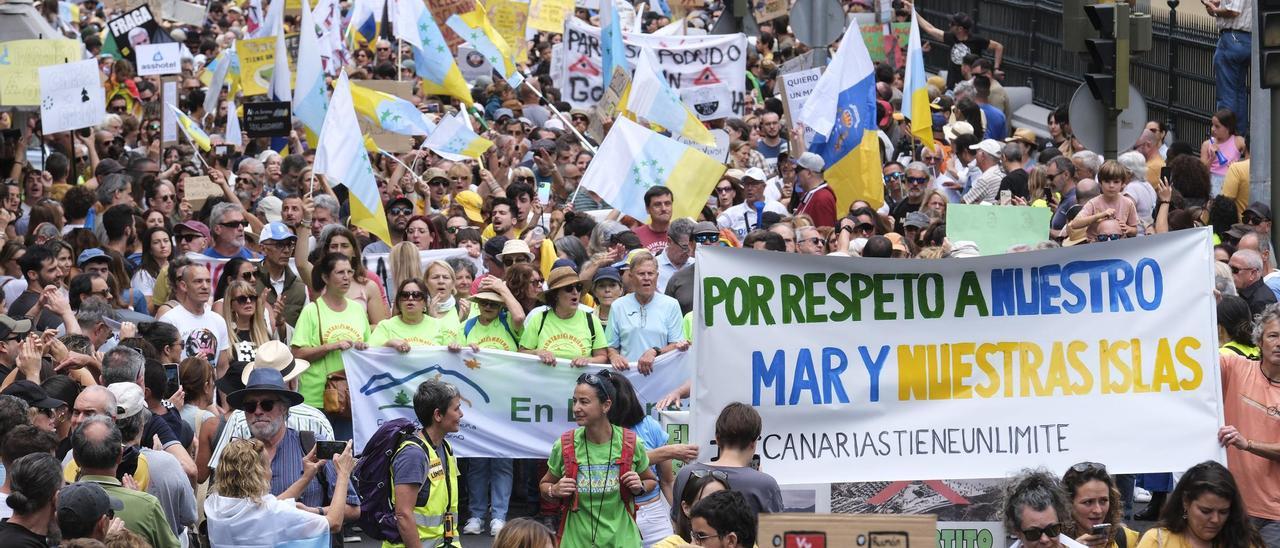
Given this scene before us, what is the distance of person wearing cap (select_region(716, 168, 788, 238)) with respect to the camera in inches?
600

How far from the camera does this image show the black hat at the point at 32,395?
8.46 meters

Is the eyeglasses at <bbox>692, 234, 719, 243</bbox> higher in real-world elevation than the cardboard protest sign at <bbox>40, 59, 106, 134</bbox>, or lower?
lower

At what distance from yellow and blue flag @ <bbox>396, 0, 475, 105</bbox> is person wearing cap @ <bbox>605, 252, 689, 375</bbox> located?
317 inches

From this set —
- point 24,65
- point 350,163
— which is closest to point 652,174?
point 350,163

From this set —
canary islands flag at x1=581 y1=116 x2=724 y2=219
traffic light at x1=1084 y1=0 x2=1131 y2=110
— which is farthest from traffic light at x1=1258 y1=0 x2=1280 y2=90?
canary islands flag at x1=581 y1=116 x2=724 y2=219

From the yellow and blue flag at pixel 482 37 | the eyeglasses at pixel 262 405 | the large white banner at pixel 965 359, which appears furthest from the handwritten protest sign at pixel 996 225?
the yellow and blue flag at pixel 482 37

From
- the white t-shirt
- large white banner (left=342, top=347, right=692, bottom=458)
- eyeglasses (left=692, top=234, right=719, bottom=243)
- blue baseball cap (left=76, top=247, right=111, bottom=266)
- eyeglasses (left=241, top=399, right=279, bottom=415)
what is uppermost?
blue baseball cap (left=76, top=247, right=111, bottom=266)

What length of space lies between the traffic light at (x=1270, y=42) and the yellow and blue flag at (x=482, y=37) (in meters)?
8.16

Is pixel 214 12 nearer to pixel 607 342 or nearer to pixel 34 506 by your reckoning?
pixel 607 342

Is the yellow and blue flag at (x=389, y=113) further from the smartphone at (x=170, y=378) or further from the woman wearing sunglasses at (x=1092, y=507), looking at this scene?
the woman wearing sunglasses at (x=1092, y=507)

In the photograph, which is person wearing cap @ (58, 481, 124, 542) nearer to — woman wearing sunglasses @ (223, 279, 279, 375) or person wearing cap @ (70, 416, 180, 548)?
person wearing cap @ (70, 416, 180, 548)

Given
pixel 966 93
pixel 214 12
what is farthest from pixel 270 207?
pixel 214 12

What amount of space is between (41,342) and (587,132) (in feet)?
35.1

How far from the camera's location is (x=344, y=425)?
11383 millimetres
